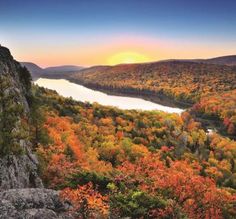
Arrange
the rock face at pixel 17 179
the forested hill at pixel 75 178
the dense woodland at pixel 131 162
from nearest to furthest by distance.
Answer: the rock face at pixel 17 179 → the forested hill at pixel 75 178 → the dense woodland at pixel 131 162

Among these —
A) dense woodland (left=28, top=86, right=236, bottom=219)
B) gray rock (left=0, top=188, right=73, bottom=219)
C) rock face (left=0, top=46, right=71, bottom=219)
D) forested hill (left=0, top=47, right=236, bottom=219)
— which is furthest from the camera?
dense woodland (left=28, top=86, right=236, bottom=219)

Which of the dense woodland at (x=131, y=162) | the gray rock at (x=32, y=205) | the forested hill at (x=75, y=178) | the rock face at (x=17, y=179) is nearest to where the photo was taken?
the gray rock at (x=32, y=205)

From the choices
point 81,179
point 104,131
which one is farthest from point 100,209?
point 104,131

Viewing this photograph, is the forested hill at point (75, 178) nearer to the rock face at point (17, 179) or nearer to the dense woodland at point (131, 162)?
the rock face at point (17, 179)

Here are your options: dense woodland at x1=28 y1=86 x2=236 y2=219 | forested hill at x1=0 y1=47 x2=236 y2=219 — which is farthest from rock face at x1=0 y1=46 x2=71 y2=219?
dense woodland at x1=28 y1=86 x2=236 y2=219

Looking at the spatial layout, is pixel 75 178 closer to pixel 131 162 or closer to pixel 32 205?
pixel 32 205

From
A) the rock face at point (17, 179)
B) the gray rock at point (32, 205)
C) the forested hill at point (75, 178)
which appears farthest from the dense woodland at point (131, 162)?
the rock face at point (17, 179)

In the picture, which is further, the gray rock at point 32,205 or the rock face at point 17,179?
the rock face at point 17,179

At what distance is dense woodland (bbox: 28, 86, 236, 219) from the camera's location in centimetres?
3009

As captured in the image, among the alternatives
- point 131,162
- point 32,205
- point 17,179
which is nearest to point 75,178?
point 17,179

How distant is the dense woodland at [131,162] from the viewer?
3009cm

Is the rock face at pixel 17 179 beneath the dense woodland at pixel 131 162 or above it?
above

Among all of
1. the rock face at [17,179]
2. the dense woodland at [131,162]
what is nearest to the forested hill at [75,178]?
the rock face at [17,179]

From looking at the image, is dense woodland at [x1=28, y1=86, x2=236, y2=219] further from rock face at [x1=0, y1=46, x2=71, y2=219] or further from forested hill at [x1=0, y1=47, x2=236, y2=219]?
rock face at [x1=0, y1=46, x2=71, y2=219]
